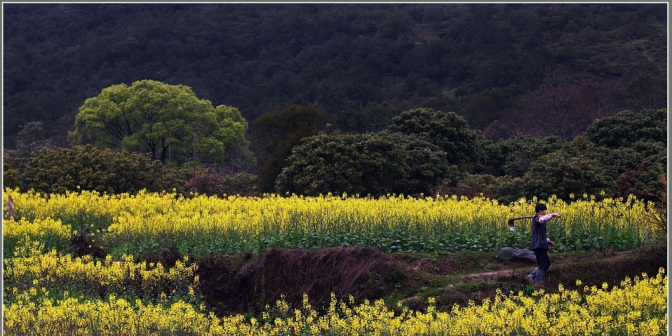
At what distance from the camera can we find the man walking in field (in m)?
14.1

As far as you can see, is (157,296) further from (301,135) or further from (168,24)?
(168,24)

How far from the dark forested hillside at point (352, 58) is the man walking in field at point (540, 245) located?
38371 mm

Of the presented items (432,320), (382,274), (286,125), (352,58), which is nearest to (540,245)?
(382,274)

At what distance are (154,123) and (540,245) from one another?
3263cm

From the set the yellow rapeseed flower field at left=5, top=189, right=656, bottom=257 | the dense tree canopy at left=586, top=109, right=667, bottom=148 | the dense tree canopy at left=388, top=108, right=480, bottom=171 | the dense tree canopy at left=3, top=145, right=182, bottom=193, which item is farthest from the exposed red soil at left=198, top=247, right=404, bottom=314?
the dense tree canopy at left=388, top=108, right=480, bottom=171

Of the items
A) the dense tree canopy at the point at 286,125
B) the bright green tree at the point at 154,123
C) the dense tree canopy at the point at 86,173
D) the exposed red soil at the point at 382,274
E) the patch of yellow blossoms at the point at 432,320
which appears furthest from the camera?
A: the bright green tree at the point at 154,123

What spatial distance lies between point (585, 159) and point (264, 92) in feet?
162

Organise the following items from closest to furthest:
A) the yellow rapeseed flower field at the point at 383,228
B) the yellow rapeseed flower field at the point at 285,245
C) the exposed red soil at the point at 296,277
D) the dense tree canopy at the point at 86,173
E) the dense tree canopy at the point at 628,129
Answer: the yellow rapeseed flower field at the point at 285,245
the exposed red soil at the point at 296,277
the yellow rapeseed flower field at the point at 383,228
the dense tree canopy at the point at 86,173
the dense tree canopy at the point at 628,129

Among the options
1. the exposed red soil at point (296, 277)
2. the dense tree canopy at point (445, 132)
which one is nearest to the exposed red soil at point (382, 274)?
the exposed red soil at point (296, 277)

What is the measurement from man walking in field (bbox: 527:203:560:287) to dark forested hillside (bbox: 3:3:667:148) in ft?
126

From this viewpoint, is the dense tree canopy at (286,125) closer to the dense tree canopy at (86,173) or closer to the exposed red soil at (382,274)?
the dense tree canopy at (86,173)

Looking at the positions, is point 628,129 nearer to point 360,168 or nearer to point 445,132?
point 445,132

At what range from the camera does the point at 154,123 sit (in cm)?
4462

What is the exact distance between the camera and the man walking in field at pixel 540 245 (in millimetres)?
14117
